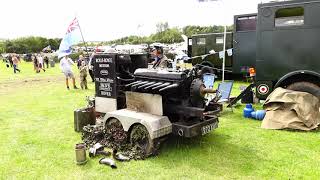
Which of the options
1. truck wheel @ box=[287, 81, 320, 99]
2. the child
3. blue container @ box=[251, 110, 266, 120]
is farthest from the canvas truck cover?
the child

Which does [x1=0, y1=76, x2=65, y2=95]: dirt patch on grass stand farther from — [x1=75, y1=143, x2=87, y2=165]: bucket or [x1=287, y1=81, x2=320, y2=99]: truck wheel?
[x1=287, y1=81, x2=320, y2=99]: truck wheel

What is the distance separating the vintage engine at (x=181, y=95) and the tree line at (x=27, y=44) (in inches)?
2773

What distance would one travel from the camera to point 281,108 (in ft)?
22.9

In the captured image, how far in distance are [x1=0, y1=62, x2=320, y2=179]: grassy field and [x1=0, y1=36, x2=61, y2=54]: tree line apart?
6889cm

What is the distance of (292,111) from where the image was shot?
684 cm

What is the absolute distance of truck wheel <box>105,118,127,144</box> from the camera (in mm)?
5779

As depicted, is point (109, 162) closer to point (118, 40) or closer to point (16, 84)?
point (16, 84)

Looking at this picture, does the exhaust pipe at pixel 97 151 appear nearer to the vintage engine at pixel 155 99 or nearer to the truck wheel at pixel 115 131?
the truck wheel at pixel 115 131

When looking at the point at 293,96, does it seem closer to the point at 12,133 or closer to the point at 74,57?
the point at 12,133

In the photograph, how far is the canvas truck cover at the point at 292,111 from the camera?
669 cm

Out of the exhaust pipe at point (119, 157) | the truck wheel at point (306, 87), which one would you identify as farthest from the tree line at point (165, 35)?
the exhaust pipe at point (119, 157)

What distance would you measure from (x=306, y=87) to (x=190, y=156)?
341 cm

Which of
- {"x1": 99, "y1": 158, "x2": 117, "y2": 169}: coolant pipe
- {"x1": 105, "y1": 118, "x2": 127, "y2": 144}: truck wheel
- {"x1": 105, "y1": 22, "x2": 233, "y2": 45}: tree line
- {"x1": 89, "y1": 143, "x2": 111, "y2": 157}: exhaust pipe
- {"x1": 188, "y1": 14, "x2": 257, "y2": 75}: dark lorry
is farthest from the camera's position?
{"x1": 105, "y1": 22, "x2": 233, "y2": 45}: tree line

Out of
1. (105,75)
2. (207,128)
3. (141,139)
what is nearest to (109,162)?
(141,139)
